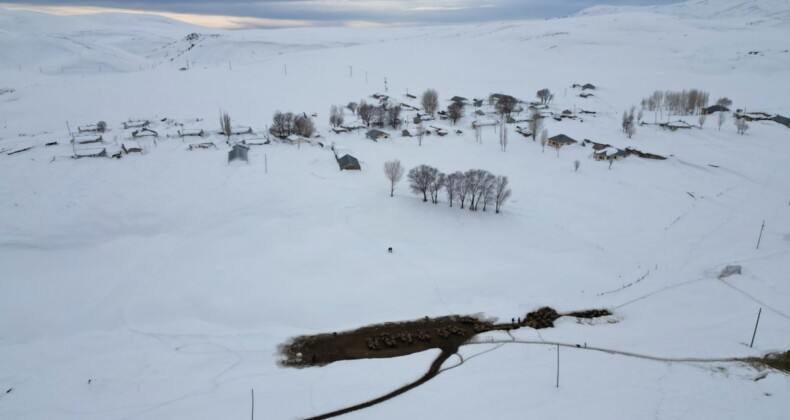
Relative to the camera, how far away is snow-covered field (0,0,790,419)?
16.8 meters

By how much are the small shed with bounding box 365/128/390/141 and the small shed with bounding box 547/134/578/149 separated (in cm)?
1697

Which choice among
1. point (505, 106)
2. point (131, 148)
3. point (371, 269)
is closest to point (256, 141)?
point (131, 148)

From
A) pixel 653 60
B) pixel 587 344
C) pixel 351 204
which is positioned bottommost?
pixel 587 344

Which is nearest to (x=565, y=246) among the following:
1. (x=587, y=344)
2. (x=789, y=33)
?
(x=587, y=344)

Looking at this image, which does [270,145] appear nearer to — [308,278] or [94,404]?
[308,278]

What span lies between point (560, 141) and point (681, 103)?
32.8 meters

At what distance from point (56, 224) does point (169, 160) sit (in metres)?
11.1

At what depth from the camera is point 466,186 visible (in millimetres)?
30641

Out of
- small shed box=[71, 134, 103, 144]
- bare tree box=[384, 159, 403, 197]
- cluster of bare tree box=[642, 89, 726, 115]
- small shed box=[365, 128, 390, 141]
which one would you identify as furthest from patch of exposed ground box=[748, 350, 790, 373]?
cluster of bare tree box=[642, 89, 726, 115]

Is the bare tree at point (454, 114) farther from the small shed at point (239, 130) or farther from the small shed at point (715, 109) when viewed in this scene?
the small shed at point (715, 109)

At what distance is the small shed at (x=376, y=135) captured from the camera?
1847 inches

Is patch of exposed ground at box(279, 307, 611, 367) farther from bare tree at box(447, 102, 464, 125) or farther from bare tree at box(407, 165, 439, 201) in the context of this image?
bare tree at box(447, 102, 464, 125)

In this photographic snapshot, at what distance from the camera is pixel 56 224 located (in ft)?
90.3

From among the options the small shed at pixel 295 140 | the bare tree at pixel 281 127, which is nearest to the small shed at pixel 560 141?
the small shed at pixel 295 140
